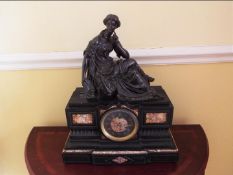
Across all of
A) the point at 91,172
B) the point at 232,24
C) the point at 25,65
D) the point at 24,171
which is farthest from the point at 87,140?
the point at 232,24

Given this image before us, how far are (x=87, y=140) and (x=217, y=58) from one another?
57 centimetres

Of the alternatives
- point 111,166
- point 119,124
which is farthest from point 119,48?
point 111,166

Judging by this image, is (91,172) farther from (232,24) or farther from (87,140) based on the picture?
(232,24)

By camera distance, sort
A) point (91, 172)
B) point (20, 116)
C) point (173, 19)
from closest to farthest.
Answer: point (91, 172)
point (173, 19)
point (20, 116)

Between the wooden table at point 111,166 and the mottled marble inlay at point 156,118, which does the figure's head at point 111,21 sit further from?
the wooden table at point 111,166

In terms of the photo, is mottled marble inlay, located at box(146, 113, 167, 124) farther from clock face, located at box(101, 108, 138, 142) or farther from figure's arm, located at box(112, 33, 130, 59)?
figure's arm, located at box(112, 33, 130, 59)

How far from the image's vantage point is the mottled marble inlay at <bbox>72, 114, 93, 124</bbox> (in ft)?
2.86

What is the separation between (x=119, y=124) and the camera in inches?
34.3

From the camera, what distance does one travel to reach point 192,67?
3.52 ft

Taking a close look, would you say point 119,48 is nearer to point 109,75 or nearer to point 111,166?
point 109,75

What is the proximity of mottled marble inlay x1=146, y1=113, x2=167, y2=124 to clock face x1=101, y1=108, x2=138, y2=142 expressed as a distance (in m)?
0.04

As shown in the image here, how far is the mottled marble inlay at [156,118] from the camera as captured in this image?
87 cm

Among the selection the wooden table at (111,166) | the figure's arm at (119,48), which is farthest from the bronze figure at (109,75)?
the wooden table at (111,166)

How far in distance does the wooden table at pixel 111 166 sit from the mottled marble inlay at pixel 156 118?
139mm
